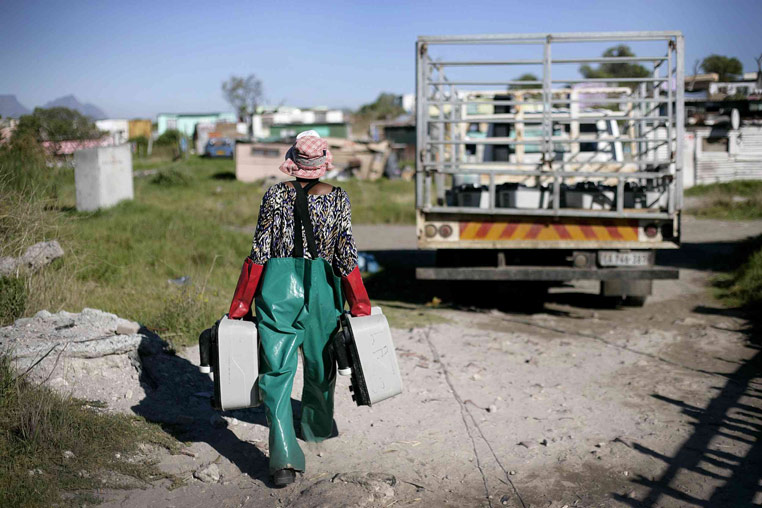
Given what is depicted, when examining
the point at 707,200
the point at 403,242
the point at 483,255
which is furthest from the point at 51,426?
the point at 707,200

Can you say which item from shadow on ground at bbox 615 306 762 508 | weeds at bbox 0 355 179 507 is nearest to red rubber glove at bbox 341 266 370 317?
weeds at bbox 0 355 179 507

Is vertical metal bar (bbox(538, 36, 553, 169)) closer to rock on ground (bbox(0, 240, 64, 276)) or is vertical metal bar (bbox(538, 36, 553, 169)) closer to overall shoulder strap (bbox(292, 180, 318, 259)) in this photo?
overall shoulder strap (bbox(292, 180, 318, 259))

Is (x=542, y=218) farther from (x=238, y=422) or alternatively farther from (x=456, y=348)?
(x=238, y=422)

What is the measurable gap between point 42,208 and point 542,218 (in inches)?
187

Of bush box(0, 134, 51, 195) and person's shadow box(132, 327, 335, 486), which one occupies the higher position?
bush box(0, 134, 51, 195)

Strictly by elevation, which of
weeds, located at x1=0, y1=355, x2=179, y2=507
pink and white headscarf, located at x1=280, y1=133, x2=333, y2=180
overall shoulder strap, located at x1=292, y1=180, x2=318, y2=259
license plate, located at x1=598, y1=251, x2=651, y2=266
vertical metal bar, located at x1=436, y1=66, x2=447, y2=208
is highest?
vertical metal bar, located at x1=436, y1=66, x2=447, y2=208

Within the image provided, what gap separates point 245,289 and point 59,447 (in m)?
1.18

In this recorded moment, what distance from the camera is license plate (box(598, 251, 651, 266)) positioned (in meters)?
7.70

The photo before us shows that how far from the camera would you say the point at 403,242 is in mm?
14570

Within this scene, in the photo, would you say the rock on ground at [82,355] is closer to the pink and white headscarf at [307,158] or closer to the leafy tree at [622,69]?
the pink and white headscarf at [307,158]

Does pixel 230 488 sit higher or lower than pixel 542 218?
lower

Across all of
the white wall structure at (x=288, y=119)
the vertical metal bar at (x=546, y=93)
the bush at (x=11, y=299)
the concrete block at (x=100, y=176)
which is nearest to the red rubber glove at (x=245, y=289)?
the bush at (x=11, y=299)

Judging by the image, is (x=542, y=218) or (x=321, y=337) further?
(x=542, y=218)

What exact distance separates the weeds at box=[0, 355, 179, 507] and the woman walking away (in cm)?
70
